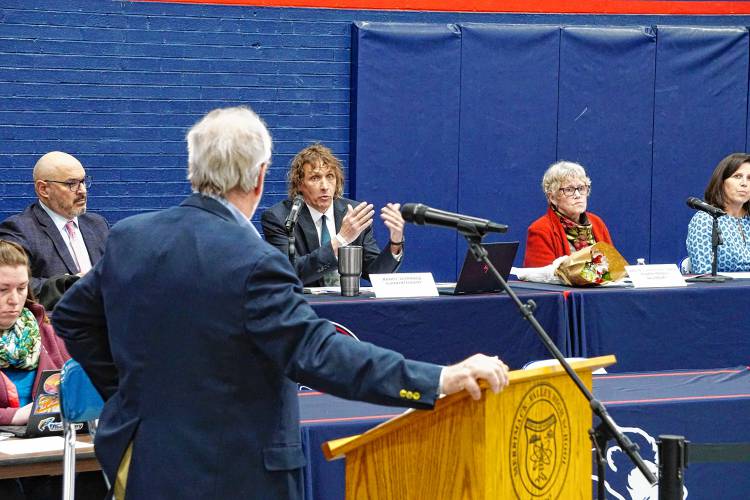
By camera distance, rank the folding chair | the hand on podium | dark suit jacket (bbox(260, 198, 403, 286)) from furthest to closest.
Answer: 1. dark suit jacket (bbox(260, 198, 403, 286))
2. the folding chair
3. the hand on podium

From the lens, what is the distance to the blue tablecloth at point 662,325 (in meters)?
4.50

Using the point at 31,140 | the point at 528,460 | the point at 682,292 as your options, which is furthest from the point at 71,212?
the point at 528,460

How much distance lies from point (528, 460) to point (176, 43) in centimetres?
495

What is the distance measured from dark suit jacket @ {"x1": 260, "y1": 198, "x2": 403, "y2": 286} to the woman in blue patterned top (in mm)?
1639

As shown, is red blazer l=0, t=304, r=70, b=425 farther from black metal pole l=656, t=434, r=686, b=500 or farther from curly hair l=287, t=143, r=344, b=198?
black metal pole l=656, t=434, r=686, b=500

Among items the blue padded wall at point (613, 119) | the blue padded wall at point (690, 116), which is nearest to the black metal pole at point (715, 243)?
the blue padded wall at point (613, 119)

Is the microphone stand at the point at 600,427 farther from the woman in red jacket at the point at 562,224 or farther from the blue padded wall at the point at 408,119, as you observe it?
the blue padded wall at the point at 408,119

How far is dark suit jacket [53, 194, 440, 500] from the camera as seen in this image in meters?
1.90

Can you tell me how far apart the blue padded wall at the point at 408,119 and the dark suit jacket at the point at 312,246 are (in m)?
1.52

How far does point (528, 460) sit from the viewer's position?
2.07 m

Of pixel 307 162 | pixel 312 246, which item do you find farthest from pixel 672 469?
pixel 307 162

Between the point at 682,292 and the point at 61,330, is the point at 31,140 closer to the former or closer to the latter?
the point at 682,292

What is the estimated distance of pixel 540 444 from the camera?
82.9 inches

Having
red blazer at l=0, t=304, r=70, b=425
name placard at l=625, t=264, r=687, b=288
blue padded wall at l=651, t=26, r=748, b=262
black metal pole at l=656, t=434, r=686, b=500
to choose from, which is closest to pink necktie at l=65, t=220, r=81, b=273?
red blazer at l=0, t=304, r=70, b=425
